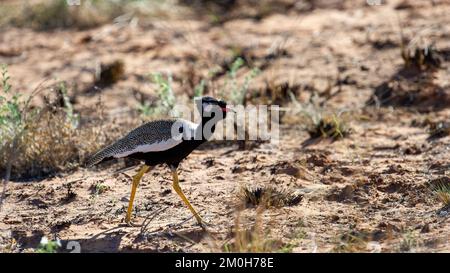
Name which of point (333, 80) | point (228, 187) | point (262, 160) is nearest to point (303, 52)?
point (333, 80)

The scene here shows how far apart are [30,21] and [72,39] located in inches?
45.1

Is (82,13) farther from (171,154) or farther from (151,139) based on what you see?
(171,154)

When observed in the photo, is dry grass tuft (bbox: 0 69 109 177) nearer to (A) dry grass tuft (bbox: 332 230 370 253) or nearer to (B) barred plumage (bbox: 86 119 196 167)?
(B) barred plumage (bbox: 86 119 196 167)

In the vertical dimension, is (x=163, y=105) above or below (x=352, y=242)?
above

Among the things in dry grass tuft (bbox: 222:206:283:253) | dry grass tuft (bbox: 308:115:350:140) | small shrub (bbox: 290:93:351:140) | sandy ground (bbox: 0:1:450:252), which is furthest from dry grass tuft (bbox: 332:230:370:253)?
dry grass tuft (bbox: 308:115:350:140)

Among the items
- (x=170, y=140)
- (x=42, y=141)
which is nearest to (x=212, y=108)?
(x=170, y=140)

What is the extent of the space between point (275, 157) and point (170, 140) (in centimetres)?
182

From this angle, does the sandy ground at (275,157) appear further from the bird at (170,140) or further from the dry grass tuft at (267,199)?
the bird at (170,140)

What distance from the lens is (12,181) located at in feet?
23.8

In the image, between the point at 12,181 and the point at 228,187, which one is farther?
the point at 12,181

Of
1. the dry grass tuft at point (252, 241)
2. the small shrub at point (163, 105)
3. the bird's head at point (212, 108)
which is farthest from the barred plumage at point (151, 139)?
the small shrub at point (163, 105)

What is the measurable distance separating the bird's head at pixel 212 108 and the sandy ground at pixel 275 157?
0.77 metres

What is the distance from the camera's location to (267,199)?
6168 mm
